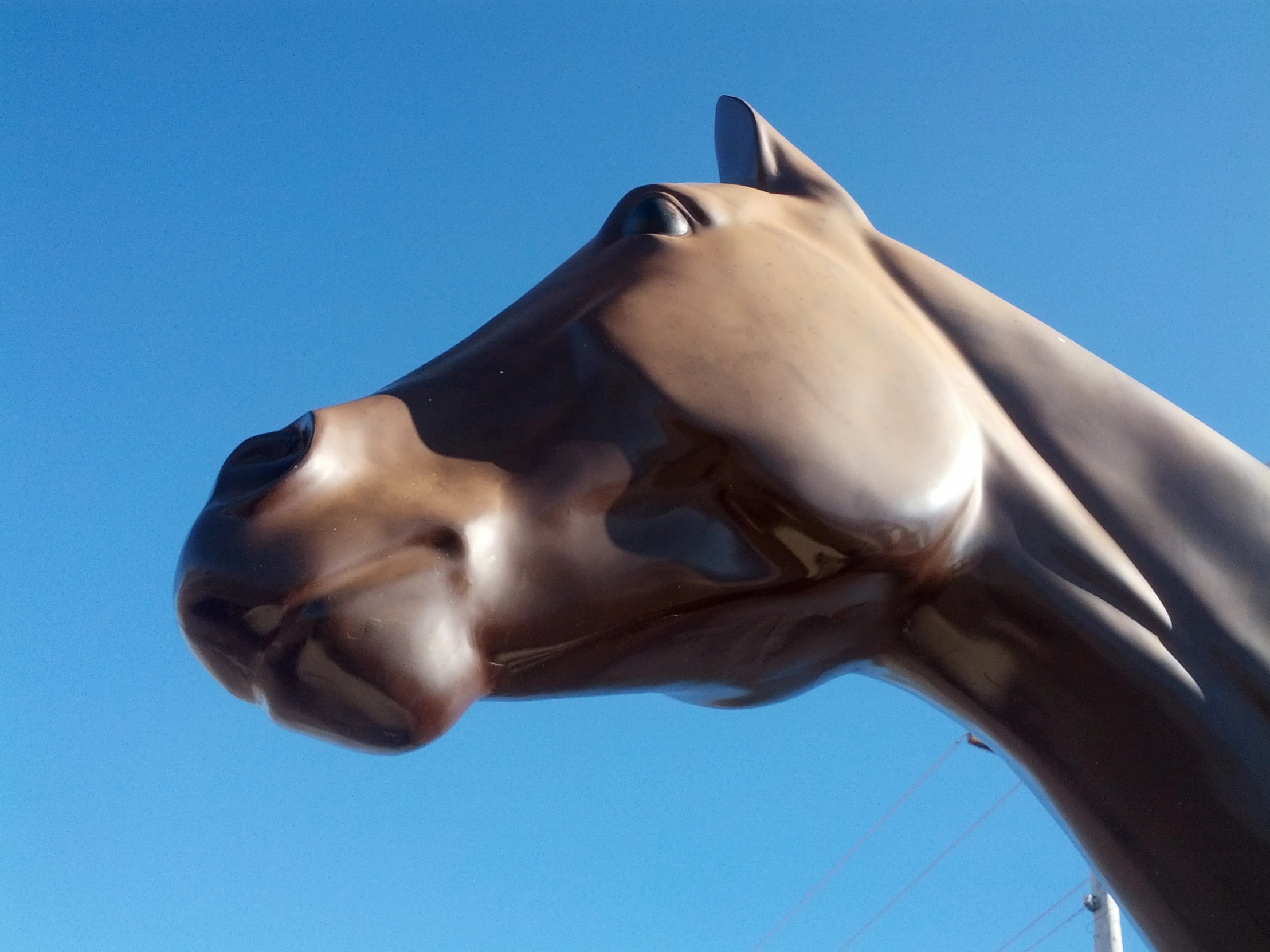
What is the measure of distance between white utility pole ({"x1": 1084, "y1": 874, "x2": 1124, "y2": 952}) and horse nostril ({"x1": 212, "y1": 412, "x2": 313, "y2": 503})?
575 cm

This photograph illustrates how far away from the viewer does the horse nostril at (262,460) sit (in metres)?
1.02

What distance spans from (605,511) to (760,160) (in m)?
0.89

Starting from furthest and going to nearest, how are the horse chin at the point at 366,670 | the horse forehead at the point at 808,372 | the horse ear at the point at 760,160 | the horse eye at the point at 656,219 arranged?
the horse ear at the point at 760,160
the horse eye at the point at 656,219
the horse forehead at the point at 808,372
the horse chin at the point at 366,670

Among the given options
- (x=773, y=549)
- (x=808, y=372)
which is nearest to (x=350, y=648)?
(x=773, y=549)

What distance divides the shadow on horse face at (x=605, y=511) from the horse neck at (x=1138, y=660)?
0.29 feet

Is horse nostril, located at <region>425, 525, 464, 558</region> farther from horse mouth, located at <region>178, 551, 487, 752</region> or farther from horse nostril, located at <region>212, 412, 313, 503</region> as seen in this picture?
horse nostril, located at <region>212, 412, 313, 503</region>

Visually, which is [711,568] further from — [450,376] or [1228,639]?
[1228,639]

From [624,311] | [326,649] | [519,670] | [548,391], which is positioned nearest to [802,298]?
[624,311]

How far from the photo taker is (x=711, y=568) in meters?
1.12

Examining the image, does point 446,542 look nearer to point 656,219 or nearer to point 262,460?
point 262,460

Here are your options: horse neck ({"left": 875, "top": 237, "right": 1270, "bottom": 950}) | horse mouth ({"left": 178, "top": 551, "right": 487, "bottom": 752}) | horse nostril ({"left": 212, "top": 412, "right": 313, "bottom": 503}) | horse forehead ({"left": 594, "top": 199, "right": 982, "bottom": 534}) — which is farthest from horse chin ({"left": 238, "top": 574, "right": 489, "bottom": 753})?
horse neck ({"left": 875, "top": 237, "right": 1270, "bottom": 950})

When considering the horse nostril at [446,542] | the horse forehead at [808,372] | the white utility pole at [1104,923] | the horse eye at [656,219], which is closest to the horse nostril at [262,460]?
the horse nostril at [446,542]

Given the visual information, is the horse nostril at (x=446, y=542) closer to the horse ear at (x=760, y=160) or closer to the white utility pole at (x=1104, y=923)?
the horse ear at (x=760, y=160)

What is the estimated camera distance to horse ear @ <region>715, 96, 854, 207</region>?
1687mm
